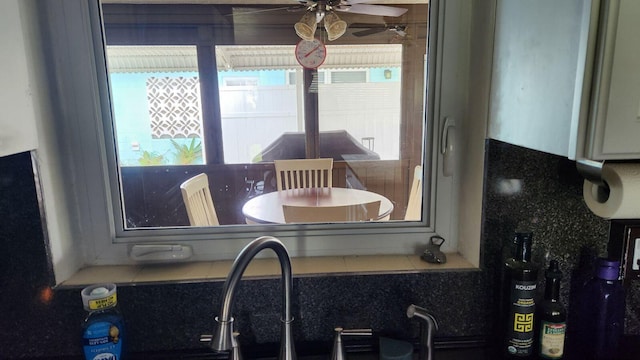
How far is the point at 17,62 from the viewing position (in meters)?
0.79

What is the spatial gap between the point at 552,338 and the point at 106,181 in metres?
1.04

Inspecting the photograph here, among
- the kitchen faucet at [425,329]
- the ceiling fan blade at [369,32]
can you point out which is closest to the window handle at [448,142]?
the kitchen faucet at [425,329]

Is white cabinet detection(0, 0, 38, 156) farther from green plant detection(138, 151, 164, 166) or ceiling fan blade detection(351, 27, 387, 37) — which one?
ceiling fan blade detection(351, 27, 387, 37)

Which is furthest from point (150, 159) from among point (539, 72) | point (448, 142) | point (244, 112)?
point (539, 72)

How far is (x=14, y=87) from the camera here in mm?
775

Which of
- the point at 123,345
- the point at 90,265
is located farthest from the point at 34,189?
the point at 123,345

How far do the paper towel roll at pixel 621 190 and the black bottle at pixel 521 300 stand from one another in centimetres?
15

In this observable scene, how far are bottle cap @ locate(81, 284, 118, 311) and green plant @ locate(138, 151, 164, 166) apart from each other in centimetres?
36

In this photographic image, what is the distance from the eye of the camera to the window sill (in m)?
0.93

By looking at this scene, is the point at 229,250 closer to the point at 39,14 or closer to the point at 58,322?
the point at 58,322

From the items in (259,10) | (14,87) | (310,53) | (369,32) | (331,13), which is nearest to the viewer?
(14,87)

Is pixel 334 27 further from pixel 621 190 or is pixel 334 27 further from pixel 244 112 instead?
pixel 621 190

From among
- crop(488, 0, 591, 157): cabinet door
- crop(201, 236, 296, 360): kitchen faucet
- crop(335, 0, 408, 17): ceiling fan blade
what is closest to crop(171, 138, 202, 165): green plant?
crop(201, 236, 296, 360): kitchen faucet

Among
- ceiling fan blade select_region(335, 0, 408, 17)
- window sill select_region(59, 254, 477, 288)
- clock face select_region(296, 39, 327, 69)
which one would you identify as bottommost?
window sill select_region(59, 254, 477, 288)
